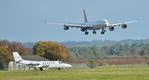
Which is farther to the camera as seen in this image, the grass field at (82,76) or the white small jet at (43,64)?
the white small jet at (43,64)

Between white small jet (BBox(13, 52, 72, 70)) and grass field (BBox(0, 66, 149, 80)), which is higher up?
white small jet (BBox(13, 52, 72, 70))

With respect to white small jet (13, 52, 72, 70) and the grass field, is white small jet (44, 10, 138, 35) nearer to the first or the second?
the grass field

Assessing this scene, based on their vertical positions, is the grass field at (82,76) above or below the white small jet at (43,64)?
below

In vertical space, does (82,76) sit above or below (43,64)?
below

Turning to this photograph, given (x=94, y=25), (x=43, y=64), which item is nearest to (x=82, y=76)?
(x=94, y=25)

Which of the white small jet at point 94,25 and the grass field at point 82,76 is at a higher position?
the white small jet at point 94,25

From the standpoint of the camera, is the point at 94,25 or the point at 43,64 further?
the point at 43,64

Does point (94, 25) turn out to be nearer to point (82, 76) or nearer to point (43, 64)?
point (82, 76)

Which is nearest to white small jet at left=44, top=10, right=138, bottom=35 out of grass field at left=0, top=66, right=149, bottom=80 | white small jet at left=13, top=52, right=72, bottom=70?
grass field at left=0, top=66, right=149, bottom=80

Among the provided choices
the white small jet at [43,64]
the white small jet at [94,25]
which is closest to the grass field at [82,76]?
the white small jet at [94,25]

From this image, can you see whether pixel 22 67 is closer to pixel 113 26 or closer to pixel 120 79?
pixel 113 26

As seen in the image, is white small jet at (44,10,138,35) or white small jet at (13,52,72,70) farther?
white small jet at (13,52,72,70)

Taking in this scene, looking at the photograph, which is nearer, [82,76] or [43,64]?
[82,76]

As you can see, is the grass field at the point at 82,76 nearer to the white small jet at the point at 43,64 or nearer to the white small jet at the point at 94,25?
the white small jet at the point at 94,25
